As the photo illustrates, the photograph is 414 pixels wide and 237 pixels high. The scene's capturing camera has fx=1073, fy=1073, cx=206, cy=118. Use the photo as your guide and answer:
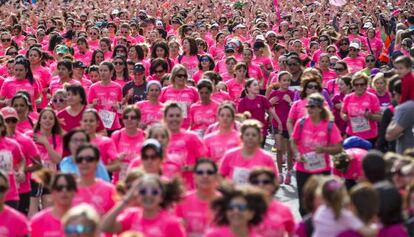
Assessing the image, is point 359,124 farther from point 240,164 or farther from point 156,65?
point 240,164

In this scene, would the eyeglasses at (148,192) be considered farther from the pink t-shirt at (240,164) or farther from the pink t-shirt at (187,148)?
the pink t-shirt at (187,148)

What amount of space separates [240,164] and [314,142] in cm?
157

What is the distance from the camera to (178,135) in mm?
9898

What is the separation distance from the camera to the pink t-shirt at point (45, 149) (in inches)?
417

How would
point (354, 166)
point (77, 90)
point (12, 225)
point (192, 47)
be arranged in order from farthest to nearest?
point (192, 47)
point (77, 90)
point (354, 166)
point (12, 225)

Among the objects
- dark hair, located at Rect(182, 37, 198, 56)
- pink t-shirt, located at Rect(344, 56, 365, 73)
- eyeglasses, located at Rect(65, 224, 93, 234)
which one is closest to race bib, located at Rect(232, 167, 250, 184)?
eyeglasses, located at Rect(65, 224, 93, 234)

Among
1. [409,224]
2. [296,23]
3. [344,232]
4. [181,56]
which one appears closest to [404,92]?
[409,224]

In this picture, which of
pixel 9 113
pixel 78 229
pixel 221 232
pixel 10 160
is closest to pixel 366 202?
pixel 221 232

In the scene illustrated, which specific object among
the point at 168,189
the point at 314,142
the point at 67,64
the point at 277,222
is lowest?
the point at 277,222

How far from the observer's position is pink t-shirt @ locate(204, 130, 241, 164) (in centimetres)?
1002

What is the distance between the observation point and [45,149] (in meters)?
10.8

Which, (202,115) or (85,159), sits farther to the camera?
(202,115)

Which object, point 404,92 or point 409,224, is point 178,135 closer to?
point 404,92

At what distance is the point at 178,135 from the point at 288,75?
4076 mm
